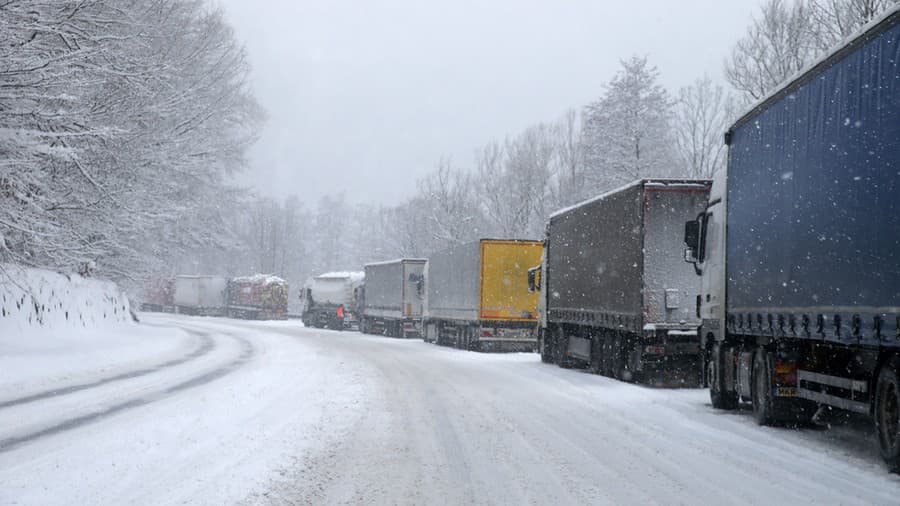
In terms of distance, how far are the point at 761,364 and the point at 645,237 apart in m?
5.75

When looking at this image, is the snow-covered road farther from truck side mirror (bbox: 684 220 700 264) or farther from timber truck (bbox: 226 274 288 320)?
timber truck (bbox: 226 274 288 320)

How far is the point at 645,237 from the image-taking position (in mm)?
17562

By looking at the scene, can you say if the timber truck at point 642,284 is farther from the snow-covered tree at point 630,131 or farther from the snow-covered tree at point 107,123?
the snow-covered tree at point 630,131

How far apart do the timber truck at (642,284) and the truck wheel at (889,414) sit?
699 centimetres

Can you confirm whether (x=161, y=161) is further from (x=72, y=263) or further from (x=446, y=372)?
(x=446, y=372)

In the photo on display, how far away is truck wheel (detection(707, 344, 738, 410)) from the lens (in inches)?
545

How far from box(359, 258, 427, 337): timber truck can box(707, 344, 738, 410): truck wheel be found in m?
27.9

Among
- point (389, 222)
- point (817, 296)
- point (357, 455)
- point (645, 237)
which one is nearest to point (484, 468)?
point (357, 455)

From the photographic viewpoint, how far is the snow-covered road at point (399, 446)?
23.3ft

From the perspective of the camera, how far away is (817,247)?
9.64m

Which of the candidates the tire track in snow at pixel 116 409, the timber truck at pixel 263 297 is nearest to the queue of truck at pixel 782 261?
the tire track in snow at pixel 116 409

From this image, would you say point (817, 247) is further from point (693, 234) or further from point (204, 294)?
point (204, 294)

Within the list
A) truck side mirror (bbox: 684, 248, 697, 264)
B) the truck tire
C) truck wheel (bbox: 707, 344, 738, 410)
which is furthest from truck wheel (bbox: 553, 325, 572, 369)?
truck wheel (bbox: 707, 344, 738, 410)

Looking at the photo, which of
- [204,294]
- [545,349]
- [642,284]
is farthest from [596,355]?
[204,294]
